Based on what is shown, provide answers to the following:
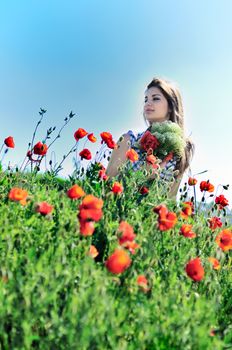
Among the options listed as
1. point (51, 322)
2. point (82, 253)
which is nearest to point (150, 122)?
point (82, 253)

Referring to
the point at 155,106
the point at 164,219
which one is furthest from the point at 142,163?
the point at 164,219

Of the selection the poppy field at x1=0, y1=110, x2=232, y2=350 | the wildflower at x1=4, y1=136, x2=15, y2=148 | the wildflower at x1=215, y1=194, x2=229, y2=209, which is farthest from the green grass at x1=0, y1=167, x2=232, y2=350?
the wildflower at x1=4, y1=136, x2=15, y2=148

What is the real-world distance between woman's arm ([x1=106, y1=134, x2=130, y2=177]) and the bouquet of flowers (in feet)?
0.45

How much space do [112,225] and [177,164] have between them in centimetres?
267

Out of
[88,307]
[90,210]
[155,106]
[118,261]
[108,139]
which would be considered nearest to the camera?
[88,307]

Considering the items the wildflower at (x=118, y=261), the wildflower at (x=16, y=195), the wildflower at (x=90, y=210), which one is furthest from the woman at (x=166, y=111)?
the wildflower at (x=118, y=261)

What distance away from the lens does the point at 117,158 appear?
6035 mm

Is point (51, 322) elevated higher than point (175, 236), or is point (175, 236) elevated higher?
point (175, 236)

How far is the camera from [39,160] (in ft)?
21.8

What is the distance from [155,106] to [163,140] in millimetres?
700

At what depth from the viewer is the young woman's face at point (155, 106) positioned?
21.2ft

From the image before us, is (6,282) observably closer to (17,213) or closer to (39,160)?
(17,213)

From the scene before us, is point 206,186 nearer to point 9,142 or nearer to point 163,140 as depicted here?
point 163,140

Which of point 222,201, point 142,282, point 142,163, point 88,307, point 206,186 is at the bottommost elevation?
point 88,307
